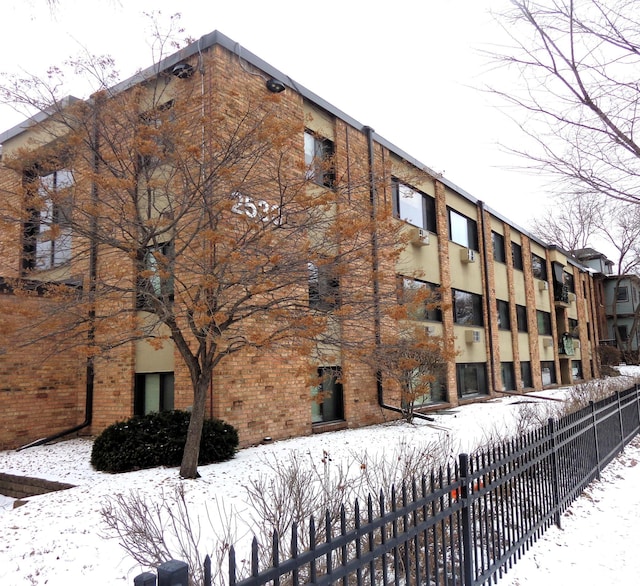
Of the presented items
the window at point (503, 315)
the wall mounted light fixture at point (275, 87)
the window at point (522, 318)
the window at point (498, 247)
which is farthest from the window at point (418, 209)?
the window at point (522, 318)

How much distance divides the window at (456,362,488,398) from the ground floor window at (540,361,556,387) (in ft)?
26.5

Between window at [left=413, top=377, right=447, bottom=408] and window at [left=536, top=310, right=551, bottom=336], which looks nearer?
window at [left=413, top=377, right=447, bottom=408]

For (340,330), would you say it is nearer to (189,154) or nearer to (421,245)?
(189,154)

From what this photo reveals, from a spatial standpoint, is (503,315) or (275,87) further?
(503,315)

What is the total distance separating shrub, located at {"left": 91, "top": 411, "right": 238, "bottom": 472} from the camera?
26.7 ft

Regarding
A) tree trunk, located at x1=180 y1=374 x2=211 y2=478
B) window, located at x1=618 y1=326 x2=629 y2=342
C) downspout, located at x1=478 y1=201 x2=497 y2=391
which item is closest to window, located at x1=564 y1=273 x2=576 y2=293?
downspout, located at x1=478 y1=201 x2=497 y2=391

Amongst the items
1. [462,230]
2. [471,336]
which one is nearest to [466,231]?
[462,230]

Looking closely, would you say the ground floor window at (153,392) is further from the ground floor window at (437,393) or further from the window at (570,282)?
the window at (570,282)

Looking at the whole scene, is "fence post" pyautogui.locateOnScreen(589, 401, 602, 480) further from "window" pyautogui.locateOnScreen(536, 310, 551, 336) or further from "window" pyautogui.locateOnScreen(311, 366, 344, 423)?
"window" pyautogui.locateOnScreen(536, 310, 551, 336)

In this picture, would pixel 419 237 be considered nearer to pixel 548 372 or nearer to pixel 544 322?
pixel 544 322

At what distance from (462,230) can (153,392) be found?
47.3ft

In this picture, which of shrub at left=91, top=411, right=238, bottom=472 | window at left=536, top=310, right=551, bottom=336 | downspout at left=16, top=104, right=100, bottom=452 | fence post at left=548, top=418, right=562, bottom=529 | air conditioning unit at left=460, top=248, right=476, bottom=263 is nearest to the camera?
fence post at left=548, top=418, right=562, bottom=529

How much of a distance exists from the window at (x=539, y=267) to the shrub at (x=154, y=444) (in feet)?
79.1

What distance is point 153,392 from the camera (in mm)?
Result: 11422
